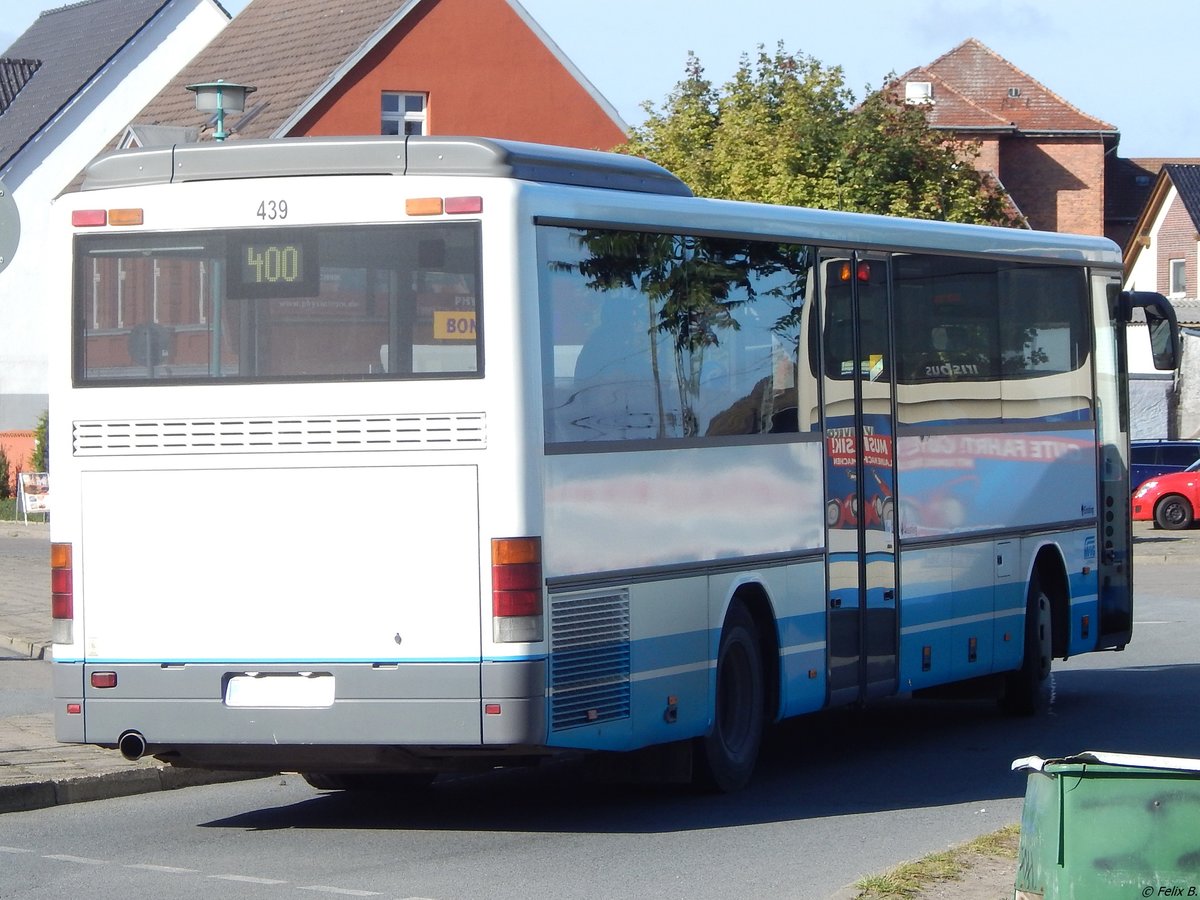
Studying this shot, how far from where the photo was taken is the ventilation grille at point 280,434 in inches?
361

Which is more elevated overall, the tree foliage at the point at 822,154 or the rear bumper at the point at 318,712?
the tree foliage at the point at 822,154

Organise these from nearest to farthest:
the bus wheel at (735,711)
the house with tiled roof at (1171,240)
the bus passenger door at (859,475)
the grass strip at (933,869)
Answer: the grass strip at (933,869)
the bus wheel at (735,711)
the bus passenger door at (859,475)
the house with tiled roof at (1171,240)

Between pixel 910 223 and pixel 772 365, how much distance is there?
88.8 inches

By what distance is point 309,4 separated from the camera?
46.4 m

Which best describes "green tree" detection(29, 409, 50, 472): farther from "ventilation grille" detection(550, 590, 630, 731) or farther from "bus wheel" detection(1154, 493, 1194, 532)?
"ventilation grille" detection(550, 590, 630, 731)

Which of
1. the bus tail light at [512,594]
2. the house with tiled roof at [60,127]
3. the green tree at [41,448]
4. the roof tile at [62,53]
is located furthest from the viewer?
the roof tile at [62,53]

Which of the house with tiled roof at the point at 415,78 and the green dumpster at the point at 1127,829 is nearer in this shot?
the green dumpster at the point at 1127,829

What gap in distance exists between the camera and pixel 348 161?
941 cm

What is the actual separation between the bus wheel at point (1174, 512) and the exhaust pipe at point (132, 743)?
31247 millimetres

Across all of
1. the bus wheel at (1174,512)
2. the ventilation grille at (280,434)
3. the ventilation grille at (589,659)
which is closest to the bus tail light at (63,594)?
the ventilation grille at (280,434)

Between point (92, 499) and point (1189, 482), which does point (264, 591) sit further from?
point (1189, 482)

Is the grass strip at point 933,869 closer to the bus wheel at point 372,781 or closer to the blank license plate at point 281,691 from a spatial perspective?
the blank license plate at point 281,691

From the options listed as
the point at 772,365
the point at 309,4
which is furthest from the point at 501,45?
the point at 772,365

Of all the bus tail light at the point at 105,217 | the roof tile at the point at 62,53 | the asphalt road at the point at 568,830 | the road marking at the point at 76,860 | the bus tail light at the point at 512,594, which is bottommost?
the asphalt road at the point at 568,830
